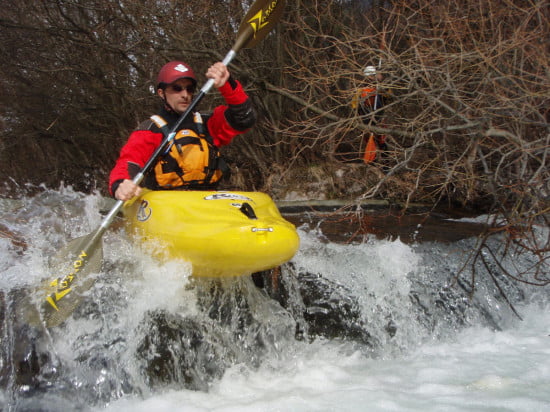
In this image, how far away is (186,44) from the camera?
6.17 metres

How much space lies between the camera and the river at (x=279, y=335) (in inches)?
94.0

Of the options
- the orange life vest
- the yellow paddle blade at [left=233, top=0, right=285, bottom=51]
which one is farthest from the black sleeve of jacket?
the yellow paddle blade at [left=233, top=0, right=285, bottom=51]

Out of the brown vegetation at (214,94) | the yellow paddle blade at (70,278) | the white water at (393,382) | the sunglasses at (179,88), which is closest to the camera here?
the white water at (393,382)

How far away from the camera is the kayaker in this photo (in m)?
3.01

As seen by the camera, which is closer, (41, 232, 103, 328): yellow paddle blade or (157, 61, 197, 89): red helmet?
(41, 232, 103, 328): yellow paddle blade

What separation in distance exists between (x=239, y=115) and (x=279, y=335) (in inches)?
54.8

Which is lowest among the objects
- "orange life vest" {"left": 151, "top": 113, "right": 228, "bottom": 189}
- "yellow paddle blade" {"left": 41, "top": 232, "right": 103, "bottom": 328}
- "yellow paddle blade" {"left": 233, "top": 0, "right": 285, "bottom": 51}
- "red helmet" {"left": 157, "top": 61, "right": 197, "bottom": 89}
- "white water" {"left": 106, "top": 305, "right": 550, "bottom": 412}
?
"white water" {"left": 106, "top": 305, "right": 550, "bottom": 412}

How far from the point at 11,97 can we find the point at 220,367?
769cm

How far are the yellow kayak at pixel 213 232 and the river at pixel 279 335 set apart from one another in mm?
149

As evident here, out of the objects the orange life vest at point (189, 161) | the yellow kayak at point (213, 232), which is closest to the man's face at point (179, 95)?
the orange life vest at point (189, 161)

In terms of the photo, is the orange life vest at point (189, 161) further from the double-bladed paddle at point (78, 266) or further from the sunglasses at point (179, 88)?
the sunglasses at point (179, 88)

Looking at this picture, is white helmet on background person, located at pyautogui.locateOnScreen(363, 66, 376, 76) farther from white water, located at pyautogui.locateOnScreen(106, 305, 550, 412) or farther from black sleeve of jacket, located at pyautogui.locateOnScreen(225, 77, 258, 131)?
white water, located at pyautogui.locateOnScreen(106, 305, 550, 412)

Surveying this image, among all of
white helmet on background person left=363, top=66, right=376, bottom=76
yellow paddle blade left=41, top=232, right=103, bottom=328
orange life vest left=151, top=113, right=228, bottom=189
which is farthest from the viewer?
white helmet on background person left=363, top=66, right=376, bottom=76

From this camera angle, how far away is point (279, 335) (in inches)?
120
